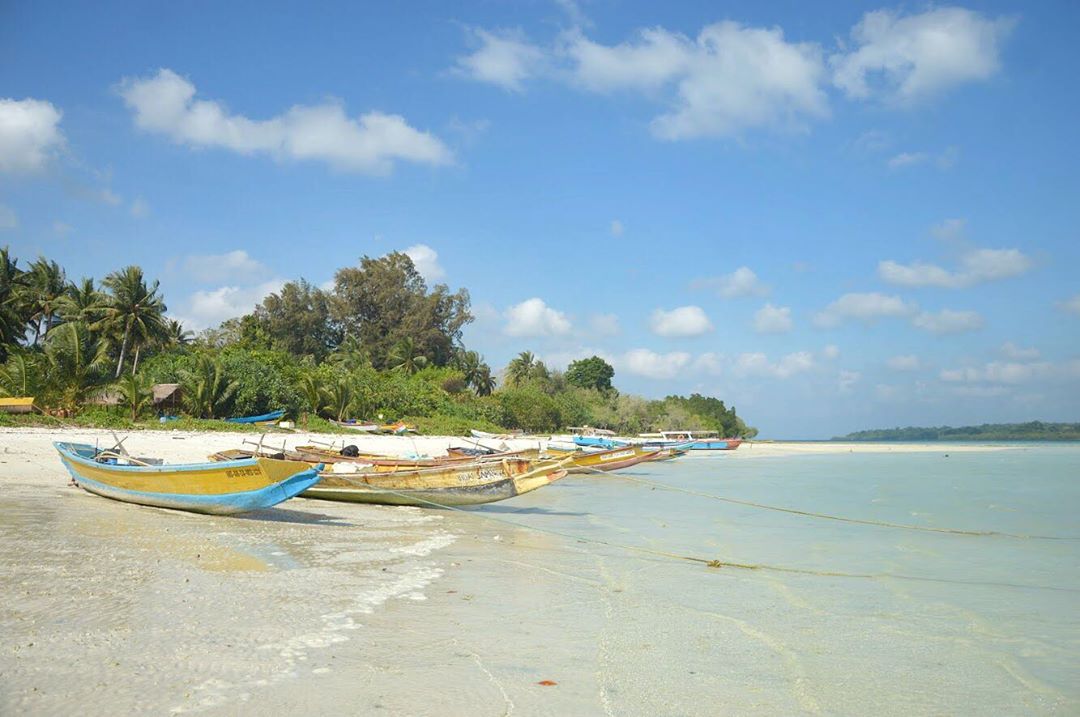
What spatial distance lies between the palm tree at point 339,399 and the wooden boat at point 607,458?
19.9m

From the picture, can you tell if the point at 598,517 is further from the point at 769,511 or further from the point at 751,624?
the point at 751,624

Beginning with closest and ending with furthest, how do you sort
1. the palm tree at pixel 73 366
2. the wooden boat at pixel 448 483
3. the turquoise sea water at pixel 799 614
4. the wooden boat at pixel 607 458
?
the turquoise sea water at pixel 799 614, the wooden boat at pixel 448 483, the wooden boat at pixel 607 458, the palm tree at pixel 73 366

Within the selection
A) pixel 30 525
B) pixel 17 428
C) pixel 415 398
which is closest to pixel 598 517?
pixel 30 525

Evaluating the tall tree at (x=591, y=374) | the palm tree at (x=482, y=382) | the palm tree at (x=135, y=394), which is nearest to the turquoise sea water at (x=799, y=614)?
the palm tree at (x=135, y=394)

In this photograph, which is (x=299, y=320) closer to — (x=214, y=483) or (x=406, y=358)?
(x=406, y=358)

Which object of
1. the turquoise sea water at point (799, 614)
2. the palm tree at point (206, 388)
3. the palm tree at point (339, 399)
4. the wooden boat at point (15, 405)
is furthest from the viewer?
the palm tree at point (339, 399)

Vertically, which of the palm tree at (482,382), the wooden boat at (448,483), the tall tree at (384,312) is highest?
the tall tree at (384,312)

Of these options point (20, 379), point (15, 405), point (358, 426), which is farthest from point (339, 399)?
point (15, 405)

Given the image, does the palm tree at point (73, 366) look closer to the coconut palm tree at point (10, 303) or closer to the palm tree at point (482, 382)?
the coconut palm tree at point (10, 303)

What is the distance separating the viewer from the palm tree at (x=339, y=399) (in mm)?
39406

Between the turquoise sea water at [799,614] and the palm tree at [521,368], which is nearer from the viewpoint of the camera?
the turquoise sea water at [799,614]

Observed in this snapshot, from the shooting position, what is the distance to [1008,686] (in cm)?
548

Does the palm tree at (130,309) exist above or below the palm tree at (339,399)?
above

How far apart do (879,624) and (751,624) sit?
1.34m
